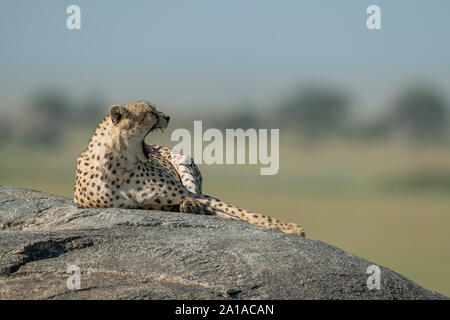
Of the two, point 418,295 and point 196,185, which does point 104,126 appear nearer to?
point 196,185

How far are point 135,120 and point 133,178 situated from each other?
0.82m

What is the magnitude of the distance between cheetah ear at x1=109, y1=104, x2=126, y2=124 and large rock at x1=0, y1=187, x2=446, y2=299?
1380mm

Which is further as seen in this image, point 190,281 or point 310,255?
point 310,255

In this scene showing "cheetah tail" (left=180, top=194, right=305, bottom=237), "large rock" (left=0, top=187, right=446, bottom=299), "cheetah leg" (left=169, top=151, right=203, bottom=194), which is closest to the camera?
"large rock" (left=0, top=187, right=446, bottom=299)

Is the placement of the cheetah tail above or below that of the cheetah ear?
below

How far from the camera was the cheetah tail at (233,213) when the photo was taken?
1012 cm

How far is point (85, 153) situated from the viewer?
10.7m

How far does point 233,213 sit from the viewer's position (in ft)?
33.6

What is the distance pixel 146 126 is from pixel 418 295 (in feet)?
13.5

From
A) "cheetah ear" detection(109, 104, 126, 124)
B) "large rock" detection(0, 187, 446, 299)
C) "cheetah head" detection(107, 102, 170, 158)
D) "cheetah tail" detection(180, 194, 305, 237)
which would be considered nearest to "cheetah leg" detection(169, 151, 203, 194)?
"cheetah tail" detection(180, 194, 305, 237)

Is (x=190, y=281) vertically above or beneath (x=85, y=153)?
beneath

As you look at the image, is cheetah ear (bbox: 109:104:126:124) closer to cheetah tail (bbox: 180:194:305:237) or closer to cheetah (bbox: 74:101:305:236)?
cheetah (bbox: 74:101:305:236)

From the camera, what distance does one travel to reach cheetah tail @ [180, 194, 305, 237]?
33.2ft
